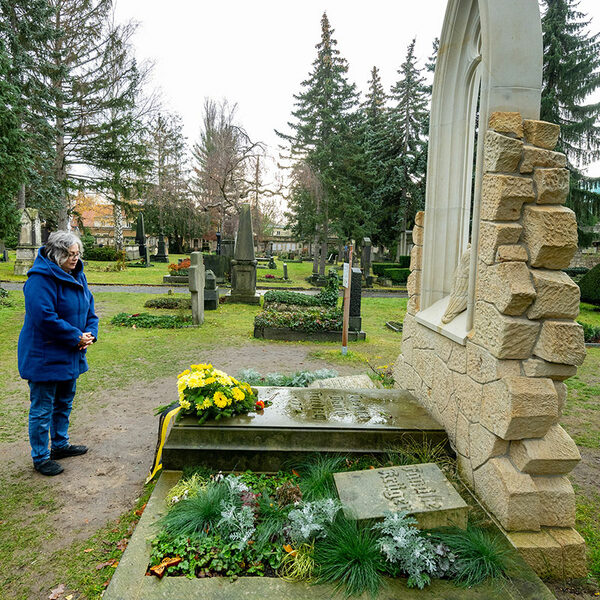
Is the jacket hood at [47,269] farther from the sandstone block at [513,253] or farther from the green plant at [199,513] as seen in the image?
the sandstone block at [513,253]

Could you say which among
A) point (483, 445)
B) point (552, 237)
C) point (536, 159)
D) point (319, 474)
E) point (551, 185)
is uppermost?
point (536, 159)

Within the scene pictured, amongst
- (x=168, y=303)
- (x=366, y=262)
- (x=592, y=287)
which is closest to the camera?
(x=168, y=303)

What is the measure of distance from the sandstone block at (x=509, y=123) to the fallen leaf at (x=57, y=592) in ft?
13.0

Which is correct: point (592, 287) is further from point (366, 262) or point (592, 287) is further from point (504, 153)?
point (504, 153)

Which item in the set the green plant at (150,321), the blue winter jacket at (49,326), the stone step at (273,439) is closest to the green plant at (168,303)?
the green plant at (150,321)

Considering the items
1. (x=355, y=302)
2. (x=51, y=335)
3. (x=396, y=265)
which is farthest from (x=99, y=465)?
(x=396, y=265)

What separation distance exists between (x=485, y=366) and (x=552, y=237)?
0.94 metres

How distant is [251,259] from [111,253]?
17.5 metres

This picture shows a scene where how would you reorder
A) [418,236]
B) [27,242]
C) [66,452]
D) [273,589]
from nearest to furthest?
[273,589]
[66,452]
[418,236]
[27,242]

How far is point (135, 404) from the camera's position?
18.5 feet

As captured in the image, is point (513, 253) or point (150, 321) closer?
point (513, 253)

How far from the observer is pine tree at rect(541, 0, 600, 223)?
19703mm

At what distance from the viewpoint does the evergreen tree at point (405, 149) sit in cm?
2678

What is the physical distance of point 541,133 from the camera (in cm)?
284
